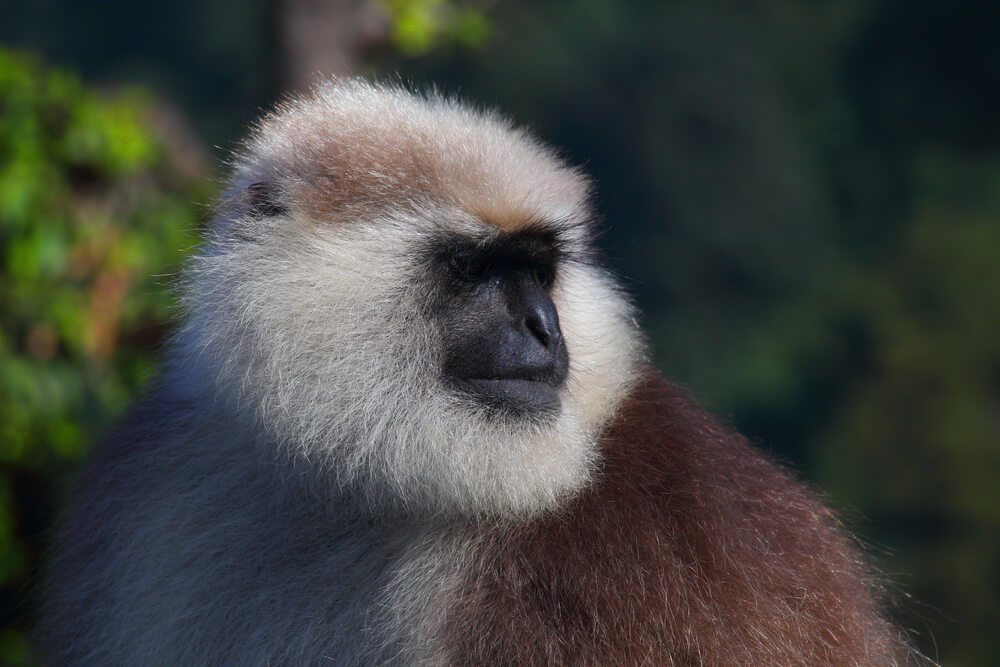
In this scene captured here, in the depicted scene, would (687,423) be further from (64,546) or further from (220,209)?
(64,546)

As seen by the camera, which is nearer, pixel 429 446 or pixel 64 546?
pixel 429 446

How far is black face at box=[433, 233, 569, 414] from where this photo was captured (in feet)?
10.9

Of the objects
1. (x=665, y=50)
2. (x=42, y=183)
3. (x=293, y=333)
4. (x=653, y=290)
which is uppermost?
(x=665, y=50)

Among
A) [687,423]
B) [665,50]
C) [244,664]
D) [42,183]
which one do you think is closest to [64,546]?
[244,664]

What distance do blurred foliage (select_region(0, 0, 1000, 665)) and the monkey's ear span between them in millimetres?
11727

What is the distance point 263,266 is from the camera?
3494mm

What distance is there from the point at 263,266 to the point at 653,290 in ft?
62.4

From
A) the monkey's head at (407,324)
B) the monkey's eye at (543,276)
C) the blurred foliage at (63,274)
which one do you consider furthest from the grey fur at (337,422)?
the blurred foliage at (63,274)

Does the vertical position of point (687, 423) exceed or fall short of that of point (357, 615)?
it exceeds it

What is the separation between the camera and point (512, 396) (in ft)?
10.9

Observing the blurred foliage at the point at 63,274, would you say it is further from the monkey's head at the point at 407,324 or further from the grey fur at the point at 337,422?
the monkey's head at the point at 407,324

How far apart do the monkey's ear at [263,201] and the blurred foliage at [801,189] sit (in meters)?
11.7

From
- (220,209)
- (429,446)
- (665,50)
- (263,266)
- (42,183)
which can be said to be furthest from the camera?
(665,50)

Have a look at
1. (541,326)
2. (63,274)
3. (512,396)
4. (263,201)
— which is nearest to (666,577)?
(512,396)
